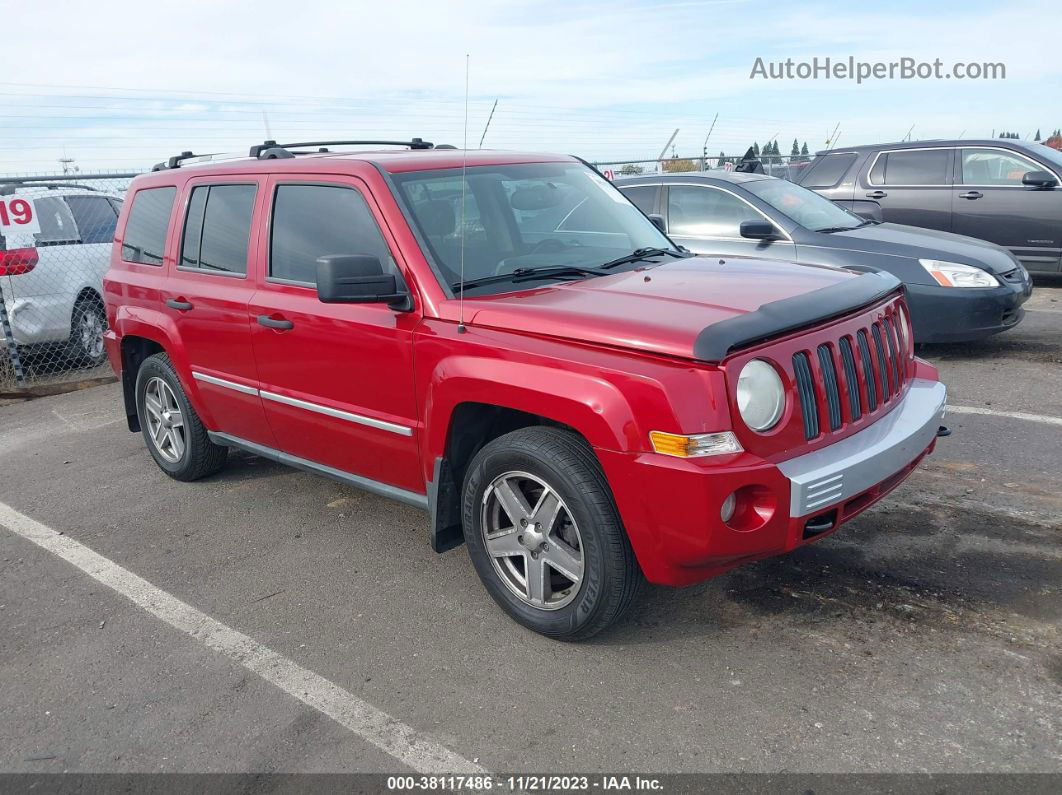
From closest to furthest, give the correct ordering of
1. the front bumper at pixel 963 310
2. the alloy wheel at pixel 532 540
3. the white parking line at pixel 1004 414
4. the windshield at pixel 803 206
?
the alloy wheel at pixel 532 540 → the white parking line at pixel 1004 414 → the front bumper at pixel 963 310 → the windshield at pixel 803 206

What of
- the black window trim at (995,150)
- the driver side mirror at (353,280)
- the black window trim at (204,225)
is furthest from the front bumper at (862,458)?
the black window trim at (995,150)

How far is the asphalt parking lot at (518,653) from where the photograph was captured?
9.47ft

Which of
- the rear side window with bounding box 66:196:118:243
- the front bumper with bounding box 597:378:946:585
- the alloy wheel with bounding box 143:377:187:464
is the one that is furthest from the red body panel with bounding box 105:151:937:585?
the rear side window with bounding box 66:196:118:243

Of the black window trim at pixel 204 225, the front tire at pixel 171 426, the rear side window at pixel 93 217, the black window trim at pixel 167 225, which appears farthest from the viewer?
the rear side window at pixel 93 217

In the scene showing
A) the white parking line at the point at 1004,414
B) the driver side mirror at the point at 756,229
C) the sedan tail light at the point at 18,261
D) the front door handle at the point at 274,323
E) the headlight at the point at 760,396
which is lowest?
the white parking line at the point at 1004,414

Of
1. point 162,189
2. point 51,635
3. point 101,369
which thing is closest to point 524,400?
point 51,635

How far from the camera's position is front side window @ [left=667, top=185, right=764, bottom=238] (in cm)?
775

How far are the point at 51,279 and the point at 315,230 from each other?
19.0ft

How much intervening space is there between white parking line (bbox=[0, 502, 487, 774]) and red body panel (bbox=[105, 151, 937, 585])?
35.9 inches

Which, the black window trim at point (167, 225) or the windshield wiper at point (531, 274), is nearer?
the windshield wiper at point (531, 274)

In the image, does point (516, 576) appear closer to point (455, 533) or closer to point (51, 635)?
point (455, 533)

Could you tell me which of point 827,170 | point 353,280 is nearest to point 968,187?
point 827,170

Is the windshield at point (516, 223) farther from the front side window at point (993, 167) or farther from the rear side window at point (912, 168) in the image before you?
the front side window at point (993, 167)

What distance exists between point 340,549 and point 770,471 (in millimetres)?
2416
